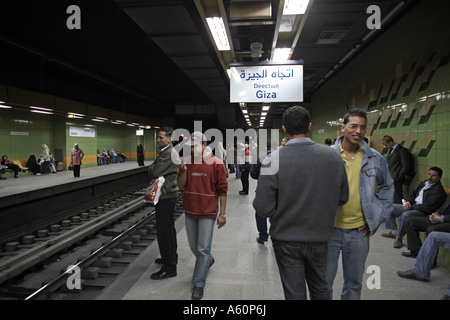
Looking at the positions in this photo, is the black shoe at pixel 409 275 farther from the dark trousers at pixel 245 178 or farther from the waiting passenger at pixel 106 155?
the waiting passenger at pixel 106 155

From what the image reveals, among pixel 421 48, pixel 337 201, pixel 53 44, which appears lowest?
pixel 337 201

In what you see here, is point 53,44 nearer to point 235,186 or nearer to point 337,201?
point 235,186

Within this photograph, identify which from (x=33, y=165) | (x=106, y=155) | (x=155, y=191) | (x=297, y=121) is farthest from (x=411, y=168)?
(x=106, y=155)

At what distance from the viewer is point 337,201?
1928 millimetres

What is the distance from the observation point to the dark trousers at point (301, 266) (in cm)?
192

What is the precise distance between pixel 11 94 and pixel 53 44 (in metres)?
2.76

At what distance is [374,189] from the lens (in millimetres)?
2311

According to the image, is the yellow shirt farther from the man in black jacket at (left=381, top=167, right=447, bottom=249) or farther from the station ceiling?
the station ceiling

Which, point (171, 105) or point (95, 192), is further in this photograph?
point (171, 105)

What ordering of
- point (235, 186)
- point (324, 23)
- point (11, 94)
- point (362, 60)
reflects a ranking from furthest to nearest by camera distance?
1. point (235, 186)
2. point (11, 94)
3. point (362, 60)
4. point (324, 23)

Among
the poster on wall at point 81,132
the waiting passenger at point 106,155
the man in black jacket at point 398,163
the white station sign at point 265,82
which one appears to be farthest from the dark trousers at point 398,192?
the waiting passenger at point 106,155

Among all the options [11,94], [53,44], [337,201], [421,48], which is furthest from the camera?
[11,94]

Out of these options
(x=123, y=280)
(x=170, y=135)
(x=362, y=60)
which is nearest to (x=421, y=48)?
(x=362, y=60)

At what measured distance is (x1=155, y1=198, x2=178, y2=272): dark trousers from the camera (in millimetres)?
3602
